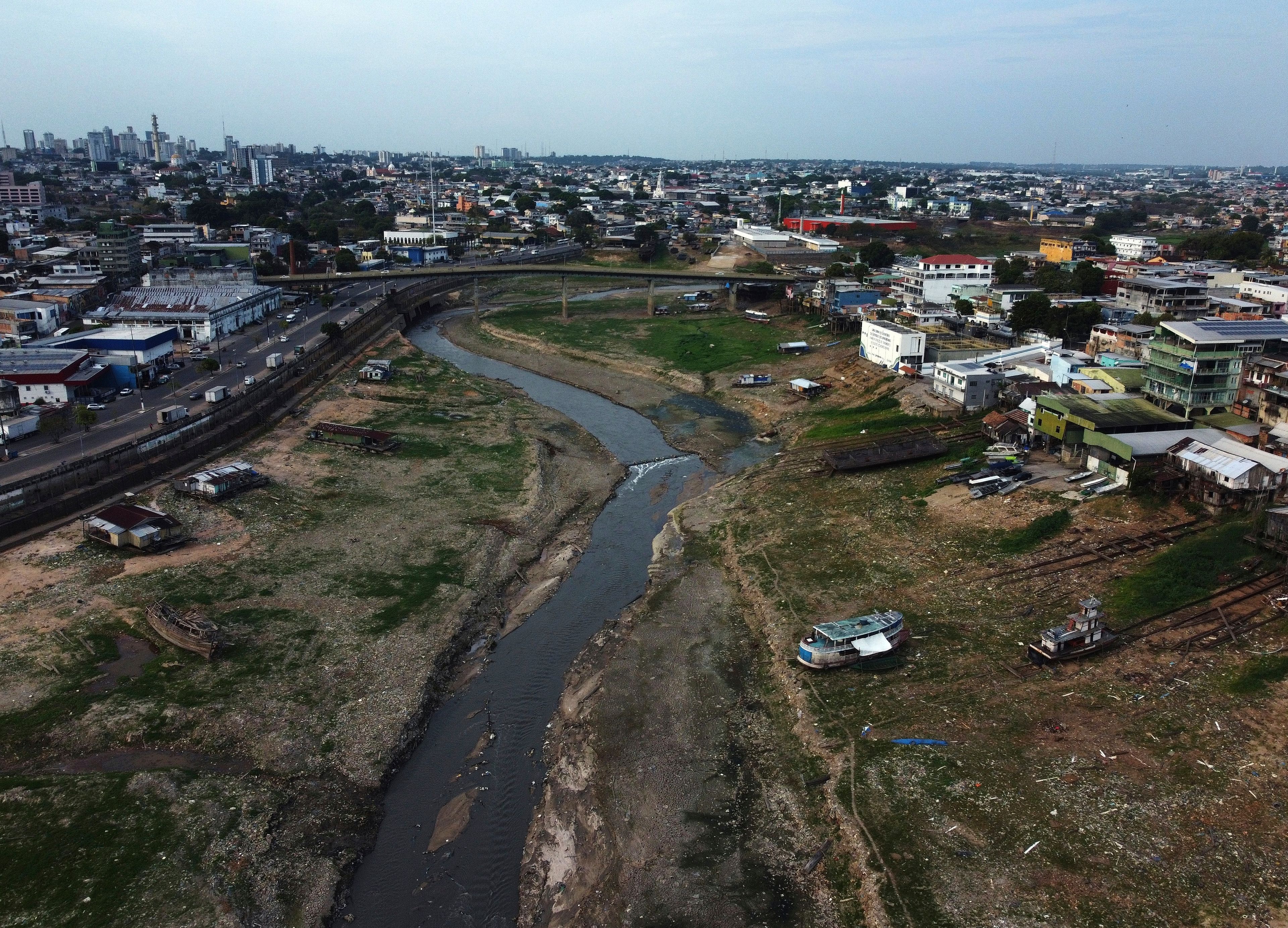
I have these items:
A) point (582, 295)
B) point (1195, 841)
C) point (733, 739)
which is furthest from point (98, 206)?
point (1195, 841)

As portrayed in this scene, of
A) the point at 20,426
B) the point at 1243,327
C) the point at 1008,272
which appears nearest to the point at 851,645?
the point at 1243,327

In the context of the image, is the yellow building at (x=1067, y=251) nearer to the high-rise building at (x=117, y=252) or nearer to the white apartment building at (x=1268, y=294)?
the white apartment building at (x=1268, y=294)

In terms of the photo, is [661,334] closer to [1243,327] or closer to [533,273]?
[533,273]

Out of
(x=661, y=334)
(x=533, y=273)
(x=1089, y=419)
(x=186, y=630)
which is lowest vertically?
(x=186, y=630)

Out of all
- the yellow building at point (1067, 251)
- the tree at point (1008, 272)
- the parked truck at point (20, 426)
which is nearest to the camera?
the parked truck at point (20, 426)

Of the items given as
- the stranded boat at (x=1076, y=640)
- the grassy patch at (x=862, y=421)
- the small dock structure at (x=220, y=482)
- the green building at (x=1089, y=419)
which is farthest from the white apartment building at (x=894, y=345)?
the small dock structure at (x=220, y=482)

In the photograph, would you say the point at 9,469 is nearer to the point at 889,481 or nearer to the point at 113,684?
the point at 113,684

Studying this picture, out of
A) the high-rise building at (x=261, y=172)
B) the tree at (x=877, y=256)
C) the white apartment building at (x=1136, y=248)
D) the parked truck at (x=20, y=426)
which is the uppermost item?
the high-rise building at (x=261, y=172)
